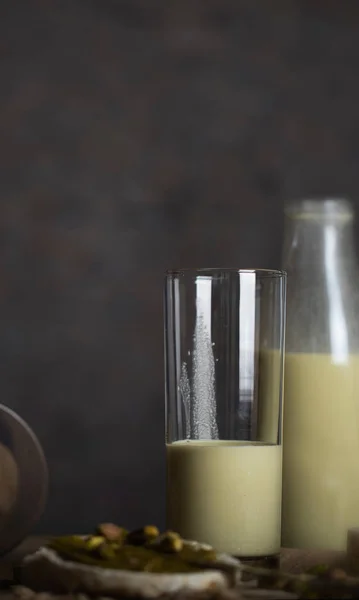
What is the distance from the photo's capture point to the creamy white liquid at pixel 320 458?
3.18 feet

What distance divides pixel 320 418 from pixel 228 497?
15 cm

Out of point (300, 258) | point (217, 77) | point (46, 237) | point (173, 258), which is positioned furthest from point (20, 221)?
point (300, 258)

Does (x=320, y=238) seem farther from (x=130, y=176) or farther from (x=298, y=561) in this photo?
(x=130, y=176)

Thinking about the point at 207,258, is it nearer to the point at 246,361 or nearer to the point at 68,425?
the point at 68,425

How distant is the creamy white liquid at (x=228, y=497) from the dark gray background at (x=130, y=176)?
25.7 inches

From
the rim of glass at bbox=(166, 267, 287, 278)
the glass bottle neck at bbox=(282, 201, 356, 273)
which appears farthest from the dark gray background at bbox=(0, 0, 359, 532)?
the rim of glass at bbox=(166, 267, 287, 278)

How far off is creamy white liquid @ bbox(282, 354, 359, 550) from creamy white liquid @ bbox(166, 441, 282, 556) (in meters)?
0.09

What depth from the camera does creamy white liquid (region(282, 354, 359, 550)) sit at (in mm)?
969

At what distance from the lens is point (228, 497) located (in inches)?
34.4

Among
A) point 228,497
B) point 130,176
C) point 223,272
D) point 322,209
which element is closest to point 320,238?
point 322,209

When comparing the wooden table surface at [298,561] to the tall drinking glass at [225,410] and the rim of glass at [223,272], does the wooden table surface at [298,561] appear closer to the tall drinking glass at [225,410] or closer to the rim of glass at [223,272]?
the tall drinking glass at [225,410]

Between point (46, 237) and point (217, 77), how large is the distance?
374mm

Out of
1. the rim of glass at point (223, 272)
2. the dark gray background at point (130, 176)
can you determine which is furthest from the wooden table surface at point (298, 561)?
the dark gray background at point (130, 176)

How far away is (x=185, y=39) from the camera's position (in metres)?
1.57
